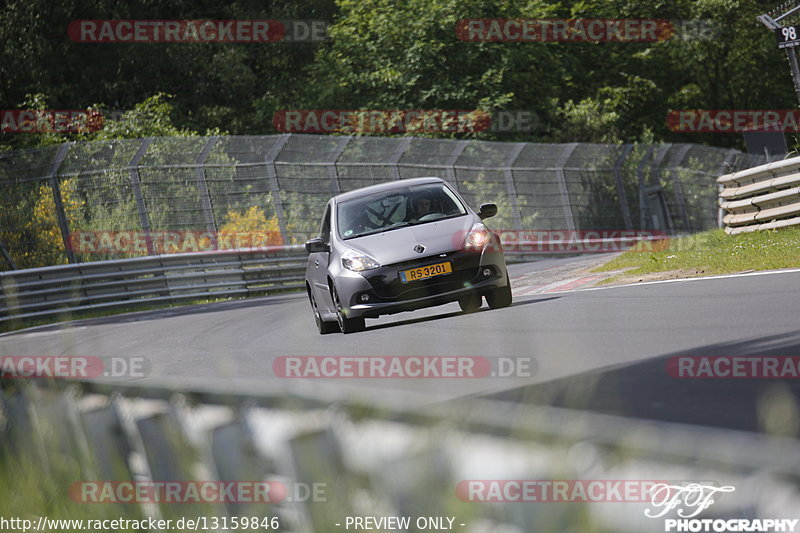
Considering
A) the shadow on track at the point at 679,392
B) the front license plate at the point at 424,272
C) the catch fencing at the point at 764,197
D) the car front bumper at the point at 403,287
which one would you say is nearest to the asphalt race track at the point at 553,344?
the shadow on track at the point at 679,392

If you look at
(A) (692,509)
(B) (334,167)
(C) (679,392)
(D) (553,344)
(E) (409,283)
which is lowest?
(D) (553,344)

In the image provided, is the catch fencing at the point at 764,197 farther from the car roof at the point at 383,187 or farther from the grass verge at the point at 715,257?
the car roof at the point at 383,187

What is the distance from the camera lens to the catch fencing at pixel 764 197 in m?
17.7

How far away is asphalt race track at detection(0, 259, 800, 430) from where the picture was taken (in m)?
5.31

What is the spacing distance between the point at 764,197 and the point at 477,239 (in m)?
8.41

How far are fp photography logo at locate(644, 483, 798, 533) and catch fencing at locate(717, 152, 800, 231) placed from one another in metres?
16.2

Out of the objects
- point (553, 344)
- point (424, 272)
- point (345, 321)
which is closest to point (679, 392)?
point (553, 344)

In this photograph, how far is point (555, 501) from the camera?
7.78ft

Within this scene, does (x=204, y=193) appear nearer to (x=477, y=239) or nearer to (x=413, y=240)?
(x=413, y=240)

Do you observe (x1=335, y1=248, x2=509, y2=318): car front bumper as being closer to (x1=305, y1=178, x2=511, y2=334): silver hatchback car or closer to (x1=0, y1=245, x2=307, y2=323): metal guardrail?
(x1=305, y1=178, x2=511, y2=334): silver hatchback car

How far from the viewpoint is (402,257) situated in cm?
1138

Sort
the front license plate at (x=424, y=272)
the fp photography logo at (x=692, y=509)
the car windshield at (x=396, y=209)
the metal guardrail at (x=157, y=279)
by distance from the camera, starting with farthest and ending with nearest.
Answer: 1. the metal guardrail at (x=157, y=279)
2. the car windshield at (x=396, y=209)
3. the front license plate at (x=424, y=272)
4. the fp photography logo at (x=692, y=509)

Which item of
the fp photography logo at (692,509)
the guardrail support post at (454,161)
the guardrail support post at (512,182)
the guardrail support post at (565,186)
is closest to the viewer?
the fp photography logo at (692,509)

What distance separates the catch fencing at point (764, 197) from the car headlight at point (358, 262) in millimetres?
8684
